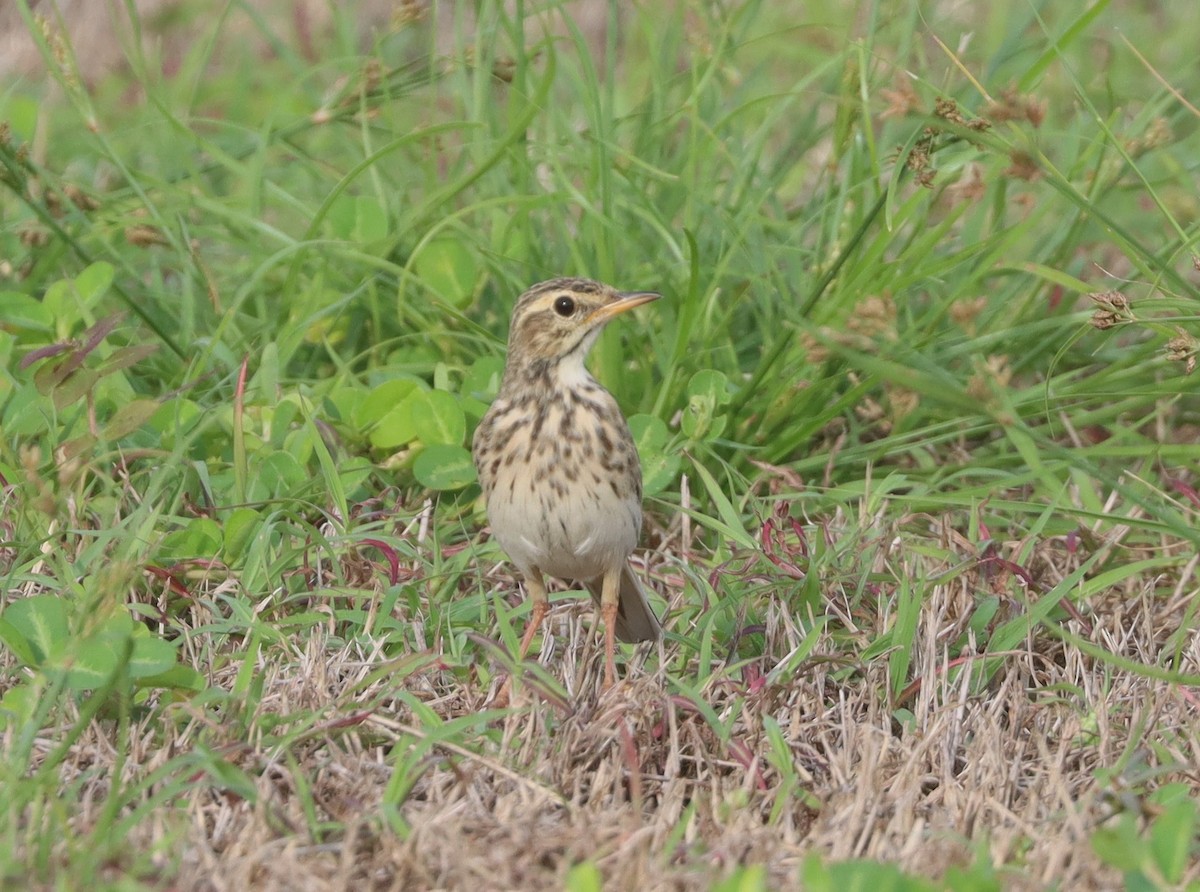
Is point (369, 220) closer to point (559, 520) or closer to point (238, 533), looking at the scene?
point (238, 533)

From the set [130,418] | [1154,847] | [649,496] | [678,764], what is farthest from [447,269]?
[1154,847]

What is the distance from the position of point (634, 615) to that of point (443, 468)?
0.86 meters

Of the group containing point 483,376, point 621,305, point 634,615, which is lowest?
point 634,615

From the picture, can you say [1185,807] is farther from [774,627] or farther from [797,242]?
[797,242]

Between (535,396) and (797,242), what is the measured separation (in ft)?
5.36

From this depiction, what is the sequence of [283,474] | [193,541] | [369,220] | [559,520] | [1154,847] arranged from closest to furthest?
[1154,847] → [559,520] → [193,541] → [283,474] → [369,220]

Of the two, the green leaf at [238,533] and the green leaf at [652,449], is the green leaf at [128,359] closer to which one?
the green leaf at [238,533]

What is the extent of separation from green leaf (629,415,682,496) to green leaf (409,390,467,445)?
0.52 metres

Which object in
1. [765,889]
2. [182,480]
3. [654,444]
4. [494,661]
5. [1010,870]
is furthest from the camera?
[654,444]

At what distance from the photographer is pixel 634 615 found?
4.30 meters

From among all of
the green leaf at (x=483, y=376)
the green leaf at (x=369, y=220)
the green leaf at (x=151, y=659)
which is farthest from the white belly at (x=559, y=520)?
the green leaf at (x=369, y=220)

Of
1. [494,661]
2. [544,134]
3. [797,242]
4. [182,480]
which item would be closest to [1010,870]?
[494,661]

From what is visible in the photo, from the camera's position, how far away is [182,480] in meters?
4.60


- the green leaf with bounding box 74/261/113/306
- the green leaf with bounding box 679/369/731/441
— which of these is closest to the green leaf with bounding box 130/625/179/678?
the green leaf with bounding box 679/369/731/441
